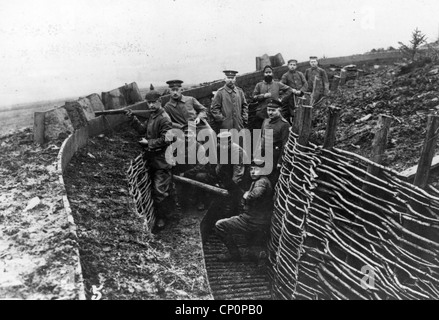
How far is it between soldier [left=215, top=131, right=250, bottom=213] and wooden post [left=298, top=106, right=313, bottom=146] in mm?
1708

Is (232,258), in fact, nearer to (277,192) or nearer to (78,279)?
(277,192)

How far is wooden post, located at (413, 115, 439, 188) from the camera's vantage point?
2.57m

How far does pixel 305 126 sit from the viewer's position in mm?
A: 4273

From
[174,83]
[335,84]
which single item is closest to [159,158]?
[174,83]

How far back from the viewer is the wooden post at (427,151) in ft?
8.45

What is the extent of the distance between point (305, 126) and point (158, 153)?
2.28 meters

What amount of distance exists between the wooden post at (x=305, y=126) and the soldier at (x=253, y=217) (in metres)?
0.93

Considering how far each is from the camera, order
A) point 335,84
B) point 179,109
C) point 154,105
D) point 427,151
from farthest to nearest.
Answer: point 335,84 < point 179,109 < point 154,105 < point 427,151

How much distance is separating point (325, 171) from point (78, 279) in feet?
7.80

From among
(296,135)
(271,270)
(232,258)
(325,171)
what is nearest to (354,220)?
(325,171)

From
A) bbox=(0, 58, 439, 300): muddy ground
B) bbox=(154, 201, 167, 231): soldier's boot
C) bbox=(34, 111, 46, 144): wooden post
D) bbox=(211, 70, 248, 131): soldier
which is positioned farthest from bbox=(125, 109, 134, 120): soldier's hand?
bbox=(211, 70, 248, 131): soldier

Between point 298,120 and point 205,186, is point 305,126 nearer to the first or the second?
point 298,120

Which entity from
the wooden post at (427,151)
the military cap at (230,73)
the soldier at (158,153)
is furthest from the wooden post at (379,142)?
the military cap at (230,73)
